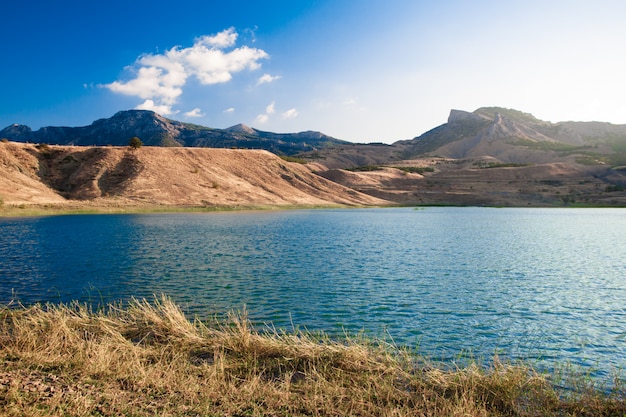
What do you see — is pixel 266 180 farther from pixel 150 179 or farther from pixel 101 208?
pixel 101 208

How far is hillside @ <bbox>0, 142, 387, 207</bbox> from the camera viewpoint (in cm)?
9706

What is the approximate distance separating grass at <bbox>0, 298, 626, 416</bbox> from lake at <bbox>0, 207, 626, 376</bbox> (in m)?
3.57

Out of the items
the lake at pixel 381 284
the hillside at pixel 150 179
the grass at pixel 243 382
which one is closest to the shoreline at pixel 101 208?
the hillside at pixel 150 179

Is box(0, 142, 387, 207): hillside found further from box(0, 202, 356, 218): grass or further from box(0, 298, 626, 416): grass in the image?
box(0, 298, 626, 416): grass

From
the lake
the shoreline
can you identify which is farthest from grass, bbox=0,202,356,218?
the lake

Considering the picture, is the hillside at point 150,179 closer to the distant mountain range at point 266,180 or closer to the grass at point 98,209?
the distant mountain range at point 266,180

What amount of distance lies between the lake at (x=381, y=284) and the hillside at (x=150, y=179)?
53609 millimetres

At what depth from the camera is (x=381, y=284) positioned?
25547mm

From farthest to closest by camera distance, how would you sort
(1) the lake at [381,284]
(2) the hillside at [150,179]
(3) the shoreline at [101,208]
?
(2) the hillside at [150,179]
(3) the shoreline at [101,208]
(1) the lake at [381,284]

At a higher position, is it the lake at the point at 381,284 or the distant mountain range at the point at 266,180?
the distant mountain range at the point at 266,180

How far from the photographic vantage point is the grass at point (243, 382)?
9062mm

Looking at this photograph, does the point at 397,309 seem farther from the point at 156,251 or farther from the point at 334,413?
the point at 156,251

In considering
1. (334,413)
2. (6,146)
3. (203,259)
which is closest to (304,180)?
(6,146)

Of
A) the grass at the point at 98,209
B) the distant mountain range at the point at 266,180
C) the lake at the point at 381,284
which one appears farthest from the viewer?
the distant mountain range at the point at 266,180
